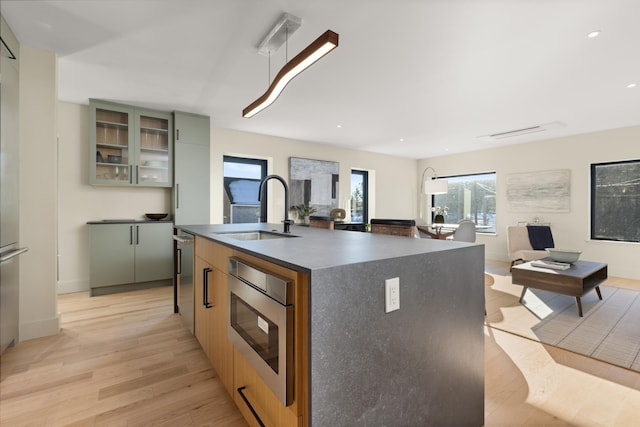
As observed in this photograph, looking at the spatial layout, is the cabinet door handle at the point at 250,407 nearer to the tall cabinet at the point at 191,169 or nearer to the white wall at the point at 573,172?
the tall cabinet at the point at 191,169

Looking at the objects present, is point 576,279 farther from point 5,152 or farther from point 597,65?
point 5,152

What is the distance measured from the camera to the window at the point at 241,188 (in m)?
5.18

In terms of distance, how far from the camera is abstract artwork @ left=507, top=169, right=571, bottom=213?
5.38 metres

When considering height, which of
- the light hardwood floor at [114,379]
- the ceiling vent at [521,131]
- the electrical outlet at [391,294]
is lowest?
the light hardwood floor at [114,379]

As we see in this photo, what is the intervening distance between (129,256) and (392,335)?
3926 millimetres

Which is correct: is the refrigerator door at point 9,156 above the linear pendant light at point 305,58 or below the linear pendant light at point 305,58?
below

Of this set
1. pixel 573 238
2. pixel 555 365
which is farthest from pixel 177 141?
pixel 573 238

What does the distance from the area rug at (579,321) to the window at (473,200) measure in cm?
285

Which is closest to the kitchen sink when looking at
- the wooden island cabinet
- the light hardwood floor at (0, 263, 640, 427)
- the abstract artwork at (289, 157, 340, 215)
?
the wooden island cabinet

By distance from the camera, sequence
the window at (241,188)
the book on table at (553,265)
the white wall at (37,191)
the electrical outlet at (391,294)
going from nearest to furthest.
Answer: the electrical outlet at (391,294)
the white wall at (37,191)
the book on table at (553,265)
the window at (241,188)

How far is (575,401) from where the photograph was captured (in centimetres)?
166

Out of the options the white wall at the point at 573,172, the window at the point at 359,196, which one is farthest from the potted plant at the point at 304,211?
the white wall at the point at 573,172

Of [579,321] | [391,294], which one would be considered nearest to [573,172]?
[579,321]

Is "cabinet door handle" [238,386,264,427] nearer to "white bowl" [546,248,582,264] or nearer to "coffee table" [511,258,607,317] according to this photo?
"coffee table" [511,258,607,317]
